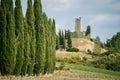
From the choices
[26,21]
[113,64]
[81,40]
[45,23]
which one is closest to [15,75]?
[26,21]

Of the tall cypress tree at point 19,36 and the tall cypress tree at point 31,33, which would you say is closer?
the tall cypress tree at point 19,36

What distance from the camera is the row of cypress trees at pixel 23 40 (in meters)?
28.7

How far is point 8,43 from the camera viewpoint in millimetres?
28812

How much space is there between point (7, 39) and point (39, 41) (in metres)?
6.91

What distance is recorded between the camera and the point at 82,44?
115m

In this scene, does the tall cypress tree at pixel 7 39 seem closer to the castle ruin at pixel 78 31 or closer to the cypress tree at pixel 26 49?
the cypress tree at pixel 26 49

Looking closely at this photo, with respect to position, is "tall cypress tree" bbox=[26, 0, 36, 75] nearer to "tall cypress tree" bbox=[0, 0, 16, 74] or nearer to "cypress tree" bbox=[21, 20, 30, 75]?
"cypress tree" bbox=[21, 20, 30, 75]

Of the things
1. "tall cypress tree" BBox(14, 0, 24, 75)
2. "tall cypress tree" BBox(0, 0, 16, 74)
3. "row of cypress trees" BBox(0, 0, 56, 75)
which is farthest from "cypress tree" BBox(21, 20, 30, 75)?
"tall cypress tree" BBox(0, 0, 16, 74)

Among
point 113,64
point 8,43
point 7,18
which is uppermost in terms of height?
point 7,18

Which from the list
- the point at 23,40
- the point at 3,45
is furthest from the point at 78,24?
the point at 3,45

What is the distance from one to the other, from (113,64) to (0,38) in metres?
34.3

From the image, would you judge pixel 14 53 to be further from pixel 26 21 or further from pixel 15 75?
pixel 26 21

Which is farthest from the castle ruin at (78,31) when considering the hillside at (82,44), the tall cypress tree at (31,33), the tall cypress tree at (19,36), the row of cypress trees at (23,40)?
the tall cypress tree at (19,36)

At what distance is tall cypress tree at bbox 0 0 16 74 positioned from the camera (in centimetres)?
2844
